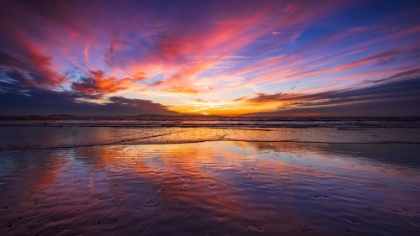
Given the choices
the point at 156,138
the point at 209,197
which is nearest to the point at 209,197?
the point at 209,197

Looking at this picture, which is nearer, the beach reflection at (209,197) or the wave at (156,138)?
the beach reflection at (209,197)

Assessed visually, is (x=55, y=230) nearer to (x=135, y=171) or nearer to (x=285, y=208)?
(x=135, y=171)

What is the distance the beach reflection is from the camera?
14.7ft

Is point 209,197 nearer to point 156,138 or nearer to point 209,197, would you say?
point 209,197

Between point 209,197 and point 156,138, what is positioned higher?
point 156,138

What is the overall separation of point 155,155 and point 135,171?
3.58m

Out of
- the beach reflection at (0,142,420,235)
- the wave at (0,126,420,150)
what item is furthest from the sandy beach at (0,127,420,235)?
the wave at (0,126,420,150)

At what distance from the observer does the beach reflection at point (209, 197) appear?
449 centimetres

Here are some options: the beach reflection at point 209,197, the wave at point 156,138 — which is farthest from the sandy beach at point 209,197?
the wave at point 156,138

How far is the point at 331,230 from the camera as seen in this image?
436 cm

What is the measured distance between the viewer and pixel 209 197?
241 inches

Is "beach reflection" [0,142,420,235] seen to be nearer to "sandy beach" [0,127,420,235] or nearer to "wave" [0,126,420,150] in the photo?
"sandy beach" [0,127,420,235]

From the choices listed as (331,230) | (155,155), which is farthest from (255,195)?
(155,155)

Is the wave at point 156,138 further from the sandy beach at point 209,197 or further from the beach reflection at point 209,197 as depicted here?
the sandy beach at point 209,197
